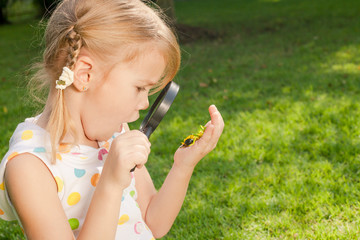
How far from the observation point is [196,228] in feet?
7.97

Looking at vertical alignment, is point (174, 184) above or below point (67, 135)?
below

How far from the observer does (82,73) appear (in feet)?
4.73

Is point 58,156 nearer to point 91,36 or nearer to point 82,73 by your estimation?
point 82,73

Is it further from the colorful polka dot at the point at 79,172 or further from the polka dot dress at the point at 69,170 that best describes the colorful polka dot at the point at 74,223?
the colorful polka dot at the point at 79,172

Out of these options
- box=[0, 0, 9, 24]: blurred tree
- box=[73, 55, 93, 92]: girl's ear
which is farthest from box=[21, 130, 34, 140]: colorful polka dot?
box=[0, 0, 9, 24]: blurred tree

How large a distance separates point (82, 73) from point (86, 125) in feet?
0.64

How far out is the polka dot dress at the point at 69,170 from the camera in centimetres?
137

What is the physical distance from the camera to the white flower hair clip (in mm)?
1391

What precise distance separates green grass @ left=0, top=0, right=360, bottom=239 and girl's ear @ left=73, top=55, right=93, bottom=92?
3.13ft

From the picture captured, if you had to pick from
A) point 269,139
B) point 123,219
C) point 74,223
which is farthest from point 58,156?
point 269,139

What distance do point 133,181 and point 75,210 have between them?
0.35 metres

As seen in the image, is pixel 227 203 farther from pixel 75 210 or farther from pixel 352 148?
pixel 75 210

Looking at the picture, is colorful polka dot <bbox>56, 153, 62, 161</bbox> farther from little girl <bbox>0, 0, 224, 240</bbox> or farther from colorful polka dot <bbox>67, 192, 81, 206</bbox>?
colorful polka dot <bbox>67, 192, 81, 206</bbox>

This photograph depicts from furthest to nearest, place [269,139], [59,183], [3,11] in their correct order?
[3,11] → [269,139] → [59,183]
